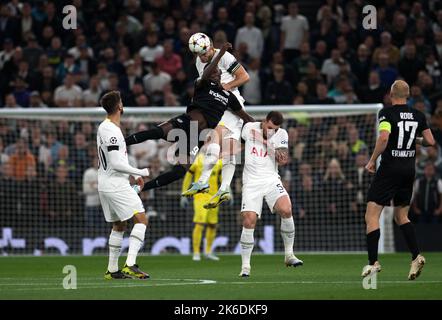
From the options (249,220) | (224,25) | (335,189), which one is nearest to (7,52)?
(224,25)

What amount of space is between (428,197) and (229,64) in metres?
9.15

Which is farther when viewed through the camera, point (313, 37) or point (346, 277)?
point (313, 37)

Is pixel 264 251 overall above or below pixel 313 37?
below

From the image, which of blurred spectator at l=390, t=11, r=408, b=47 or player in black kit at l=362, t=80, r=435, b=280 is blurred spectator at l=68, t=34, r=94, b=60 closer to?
blurred spectator at l=390, t=11, r=408, b=47

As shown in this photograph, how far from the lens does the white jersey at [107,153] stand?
45.6 ft

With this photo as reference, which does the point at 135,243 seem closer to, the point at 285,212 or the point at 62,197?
the point at 285,212

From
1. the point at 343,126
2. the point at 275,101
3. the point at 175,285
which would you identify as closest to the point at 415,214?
the point at 343,126

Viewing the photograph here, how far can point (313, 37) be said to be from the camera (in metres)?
26.8

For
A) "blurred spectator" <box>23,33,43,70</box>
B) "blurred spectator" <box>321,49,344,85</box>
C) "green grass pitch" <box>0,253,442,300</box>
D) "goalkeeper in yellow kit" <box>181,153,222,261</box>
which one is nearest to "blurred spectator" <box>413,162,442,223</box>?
"green grass pitch" <box>0,253,442,300</box>

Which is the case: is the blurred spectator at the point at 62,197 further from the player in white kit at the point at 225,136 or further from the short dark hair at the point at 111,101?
the short dark hair at the point at 111,101

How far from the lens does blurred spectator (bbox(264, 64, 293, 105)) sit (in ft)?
82.4

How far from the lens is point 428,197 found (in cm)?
2311

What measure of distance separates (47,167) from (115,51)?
4337mm
